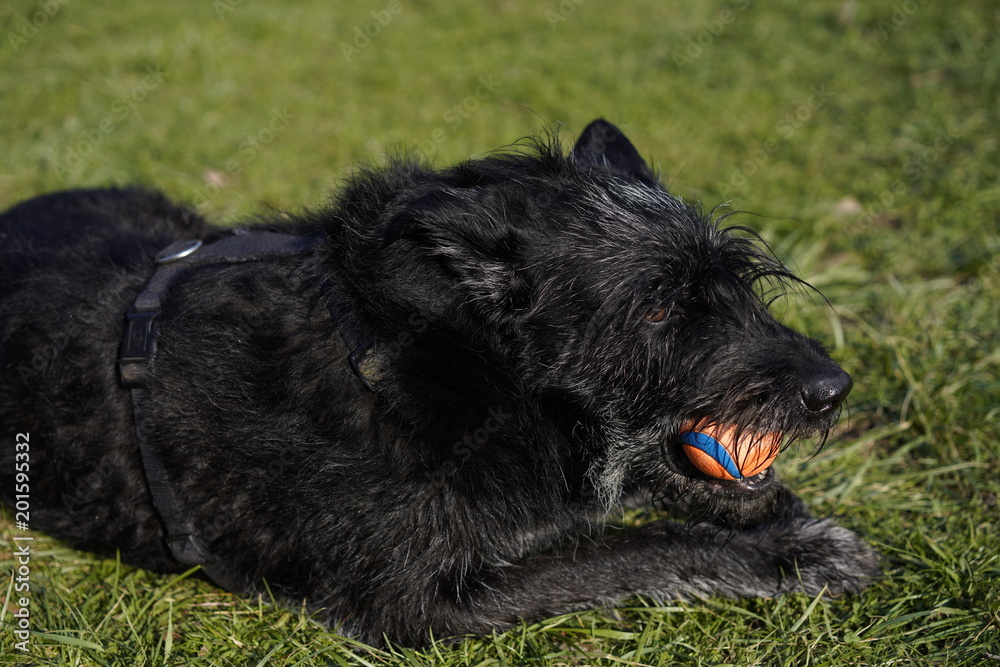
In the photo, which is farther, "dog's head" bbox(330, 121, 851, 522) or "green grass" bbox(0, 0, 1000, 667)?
"green grass" bbox(0, 0, 1000, 667)

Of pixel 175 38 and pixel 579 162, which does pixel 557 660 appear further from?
pixel 175 38

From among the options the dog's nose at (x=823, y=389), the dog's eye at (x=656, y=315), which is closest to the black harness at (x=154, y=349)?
the dog's eye at (x=656, y=315)

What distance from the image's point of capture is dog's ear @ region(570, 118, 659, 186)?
3285 mm

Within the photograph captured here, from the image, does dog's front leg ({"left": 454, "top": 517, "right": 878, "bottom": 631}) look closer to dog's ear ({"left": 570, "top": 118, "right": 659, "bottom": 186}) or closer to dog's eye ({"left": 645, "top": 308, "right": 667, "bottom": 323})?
dog's eye ({"left": 645, "top": 308, "right": 667, "bottom": 323})

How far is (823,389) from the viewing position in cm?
262

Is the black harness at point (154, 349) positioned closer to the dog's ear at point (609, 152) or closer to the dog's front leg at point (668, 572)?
the dog's front leg at point (668, 572)

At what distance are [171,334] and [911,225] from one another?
15.0 feet

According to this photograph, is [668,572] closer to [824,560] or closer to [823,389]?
[824,560]

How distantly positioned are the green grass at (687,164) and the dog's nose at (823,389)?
813 mm

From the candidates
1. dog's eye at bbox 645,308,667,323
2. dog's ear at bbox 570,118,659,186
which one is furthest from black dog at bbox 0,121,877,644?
dog's ear at bbox 570,118,659,186

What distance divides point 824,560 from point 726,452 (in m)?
0.77

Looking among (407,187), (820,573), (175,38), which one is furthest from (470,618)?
(175,38)

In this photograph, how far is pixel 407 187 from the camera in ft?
9.73

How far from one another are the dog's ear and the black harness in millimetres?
1169
